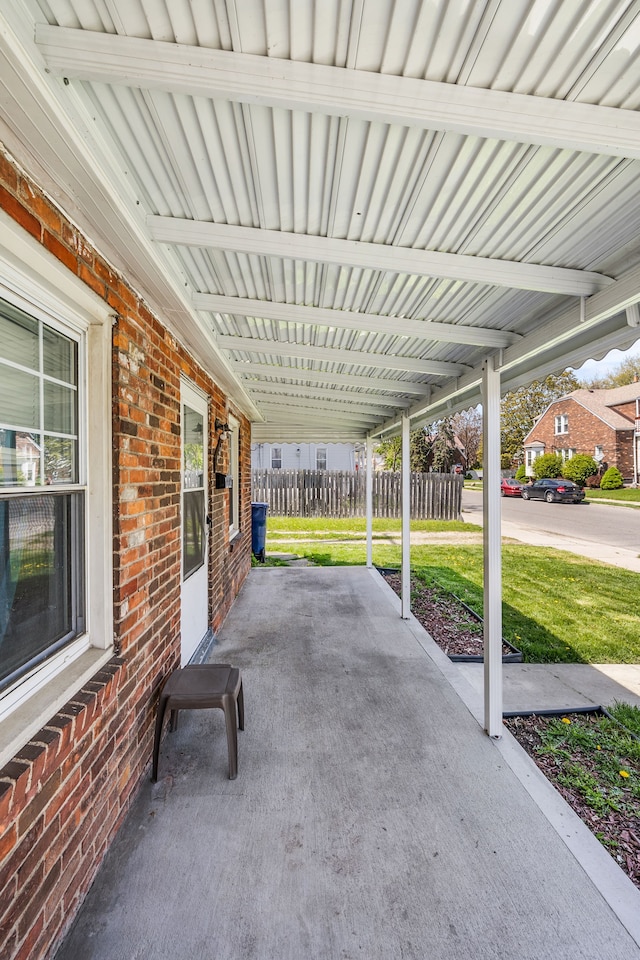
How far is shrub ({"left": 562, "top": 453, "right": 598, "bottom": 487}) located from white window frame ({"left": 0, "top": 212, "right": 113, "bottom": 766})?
2797 centimetres

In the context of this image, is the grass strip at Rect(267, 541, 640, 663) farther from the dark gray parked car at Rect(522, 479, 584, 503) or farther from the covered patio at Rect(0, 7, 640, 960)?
the dark gray parked car at Rect(522, 479, 584, 503)

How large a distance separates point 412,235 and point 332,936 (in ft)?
9.26

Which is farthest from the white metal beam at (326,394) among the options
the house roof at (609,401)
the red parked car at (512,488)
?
the house roof at (609,401)

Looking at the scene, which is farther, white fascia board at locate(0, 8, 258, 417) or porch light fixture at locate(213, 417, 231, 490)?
porch light fixture at locate(213, 417, 231, 490)

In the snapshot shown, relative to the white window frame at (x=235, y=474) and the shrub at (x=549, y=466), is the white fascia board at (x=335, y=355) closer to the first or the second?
the white window frame at (x=235, y=474)

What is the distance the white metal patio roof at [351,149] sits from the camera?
1.04m

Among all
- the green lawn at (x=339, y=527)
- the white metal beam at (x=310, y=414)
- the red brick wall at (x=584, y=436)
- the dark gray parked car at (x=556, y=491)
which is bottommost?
the green lawn at (x=339, y=527)

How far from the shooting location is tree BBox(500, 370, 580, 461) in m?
34.6

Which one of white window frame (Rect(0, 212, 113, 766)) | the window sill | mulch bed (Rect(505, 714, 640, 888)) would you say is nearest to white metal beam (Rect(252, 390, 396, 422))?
white window frame (Rect(0, 212, 113, 766))

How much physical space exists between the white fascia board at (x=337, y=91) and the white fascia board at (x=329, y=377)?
2945mm

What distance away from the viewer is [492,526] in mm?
2934

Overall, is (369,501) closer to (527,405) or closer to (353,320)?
(353,320)

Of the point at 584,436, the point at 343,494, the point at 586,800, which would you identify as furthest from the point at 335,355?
the point at 584,436

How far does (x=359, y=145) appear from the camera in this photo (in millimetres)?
1431
